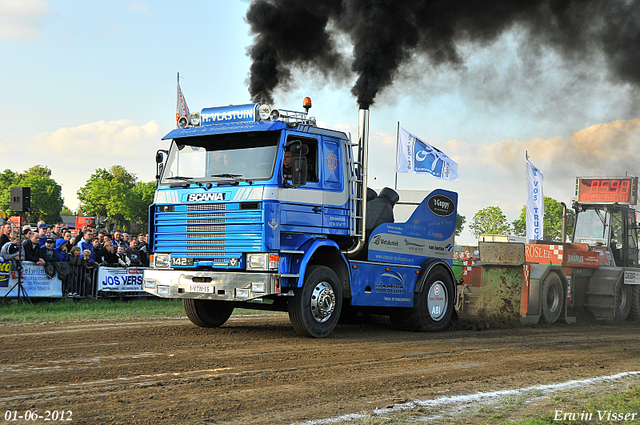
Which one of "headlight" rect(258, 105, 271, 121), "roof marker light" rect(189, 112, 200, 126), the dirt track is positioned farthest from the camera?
"roof marker light" rect(189, 112, 200, 126)

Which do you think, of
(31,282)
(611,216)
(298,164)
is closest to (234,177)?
(298,164)

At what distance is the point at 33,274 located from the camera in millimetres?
15461

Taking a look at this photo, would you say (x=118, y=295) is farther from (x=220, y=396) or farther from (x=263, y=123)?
(x=220, y=396)

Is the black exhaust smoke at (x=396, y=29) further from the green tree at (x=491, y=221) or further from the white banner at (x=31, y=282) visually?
the green tree at (x=491, y=221)

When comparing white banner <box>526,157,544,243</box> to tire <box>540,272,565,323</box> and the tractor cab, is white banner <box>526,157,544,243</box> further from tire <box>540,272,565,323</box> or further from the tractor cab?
tire <box>540,272,565,323</box>

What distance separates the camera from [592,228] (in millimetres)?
18359

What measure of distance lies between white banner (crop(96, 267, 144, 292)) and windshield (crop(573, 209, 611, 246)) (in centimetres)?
1230

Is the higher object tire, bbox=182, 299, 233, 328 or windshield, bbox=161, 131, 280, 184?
windshield, bbox=161, 131, 280, 184

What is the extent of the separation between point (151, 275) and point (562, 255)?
1007cm

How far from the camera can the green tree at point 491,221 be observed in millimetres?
72019

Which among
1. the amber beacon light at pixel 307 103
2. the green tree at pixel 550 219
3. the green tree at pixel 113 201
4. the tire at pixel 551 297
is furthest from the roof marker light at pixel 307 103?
the green tree at pixel 113 201

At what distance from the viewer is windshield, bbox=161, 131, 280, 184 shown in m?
9.77

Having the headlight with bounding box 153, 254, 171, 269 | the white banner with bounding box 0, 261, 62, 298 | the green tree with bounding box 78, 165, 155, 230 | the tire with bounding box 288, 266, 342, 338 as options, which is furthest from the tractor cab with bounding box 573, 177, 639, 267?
the green tree with bounding box 78, 165, 155, 230

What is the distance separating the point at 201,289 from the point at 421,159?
10.8 metres
